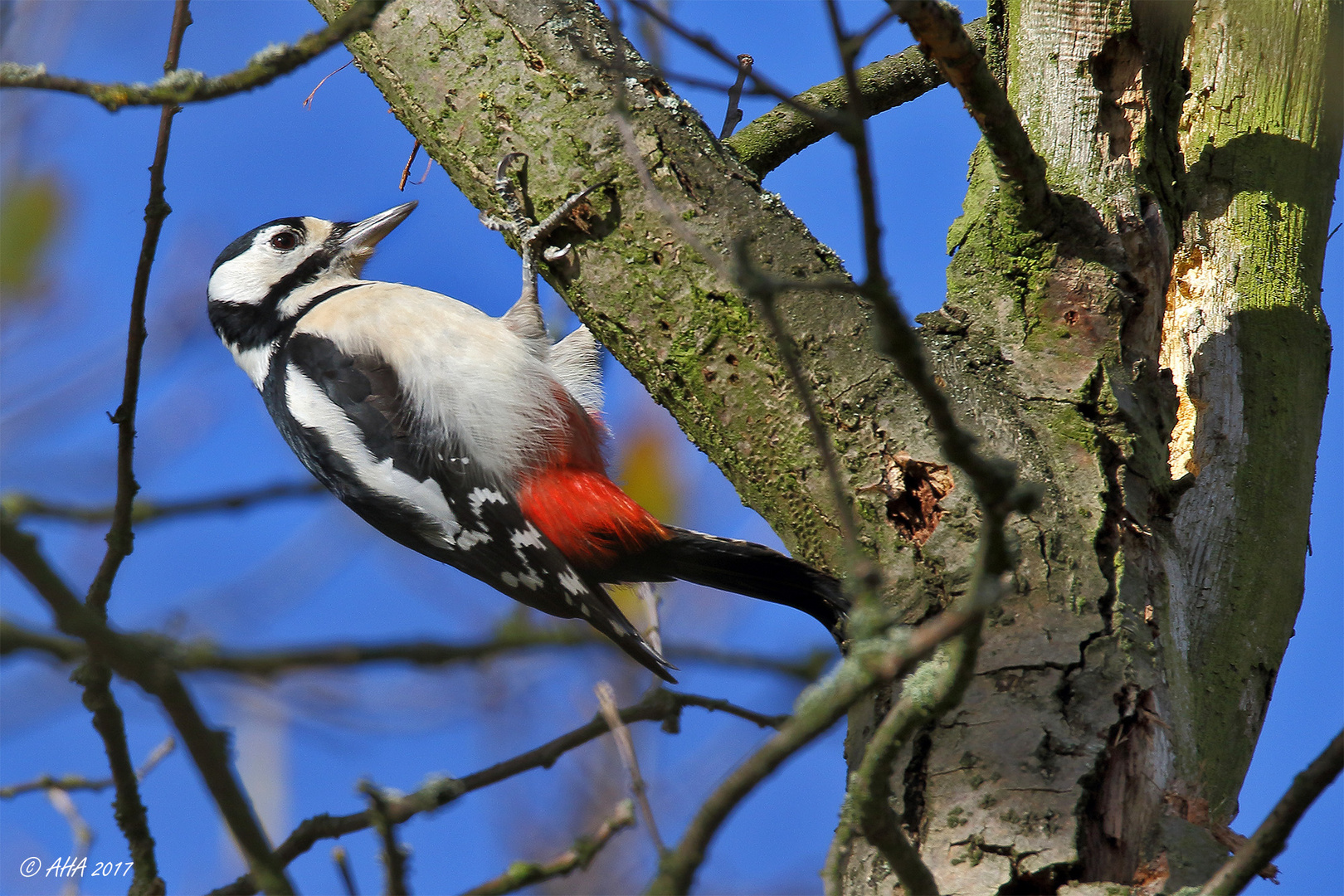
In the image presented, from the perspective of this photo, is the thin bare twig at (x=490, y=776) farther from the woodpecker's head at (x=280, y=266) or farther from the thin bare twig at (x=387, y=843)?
the woodpecker's head at (x=280, y=266)

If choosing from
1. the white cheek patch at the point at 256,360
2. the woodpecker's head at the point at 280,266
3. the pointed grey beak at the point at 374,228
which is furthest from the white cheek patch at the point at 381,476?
the pointed grey beak at the point at 374,228

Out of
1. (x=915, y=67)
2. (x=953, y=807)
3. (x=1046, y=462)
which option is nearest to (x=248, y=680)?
(x=953, y=807)

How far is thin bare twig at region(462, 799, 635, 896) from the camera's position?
4.47ft

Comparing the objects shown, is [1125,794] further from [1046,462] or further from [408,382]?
[408,382]

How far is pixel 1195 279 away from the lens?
244 cm

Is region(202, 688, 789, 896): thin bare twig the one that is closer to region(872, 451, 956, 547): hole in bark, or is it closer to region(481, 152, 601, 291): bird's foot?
region(872, 451, 956, 547): hole in bark

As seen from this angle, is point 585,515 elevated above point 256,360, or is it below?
below

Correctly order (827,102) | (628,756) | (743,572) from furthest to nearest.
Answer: (827,102) → (743,572) → (628,756)

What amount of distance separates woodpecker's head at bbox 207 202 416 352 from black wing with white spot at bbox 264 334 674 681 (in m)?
0.65

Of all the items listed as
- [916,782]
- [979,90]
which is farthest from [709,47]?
[916,782]

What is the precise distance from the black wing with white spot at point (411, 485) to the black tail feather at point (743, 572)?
250 millimetres

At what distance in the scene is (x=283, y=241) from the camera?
4.09 metres

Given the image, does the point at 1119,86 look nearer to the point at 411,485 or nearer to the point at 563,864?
the point at 563,864

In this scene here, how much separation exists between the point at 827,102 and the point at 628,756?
210 cm
